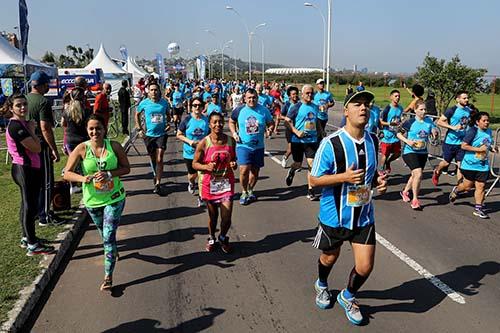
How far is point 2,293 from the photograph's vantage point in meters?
4.29

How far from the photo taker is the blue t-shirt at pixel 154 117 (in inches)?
331

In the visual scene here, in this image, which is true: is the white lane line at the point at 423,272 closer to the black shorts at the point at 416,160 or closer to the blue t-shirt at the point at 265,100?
the black shorts at the point at 416,160

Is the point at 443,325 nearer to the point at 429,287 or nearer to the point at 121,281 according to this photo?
the point at 429,287

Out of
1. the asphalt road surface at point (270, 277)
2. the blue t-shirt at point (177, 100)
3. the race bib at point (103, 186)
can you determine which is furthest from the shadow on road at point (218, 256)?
the blue t-shirt at point (177, 100)

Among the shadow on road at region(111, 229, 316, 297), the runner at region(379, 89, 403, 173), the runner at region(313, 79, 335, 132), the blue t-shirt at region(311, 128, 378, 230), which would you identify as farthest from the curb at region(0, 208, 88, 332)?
the runner at region(313, 79, 335, 132)

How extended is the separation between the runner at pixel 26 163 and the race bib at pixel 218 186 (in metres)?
1.95

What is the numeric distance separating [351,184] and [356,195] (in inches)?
4.3

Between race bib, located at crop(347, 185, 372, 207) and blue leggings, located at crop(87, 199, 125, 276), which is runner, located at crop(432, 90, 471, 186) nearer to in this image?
race bib, located at crop(347, 185, 372, 207)

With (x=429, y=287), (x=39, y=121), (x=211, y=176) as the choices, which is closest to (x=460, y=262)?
(x=429, y=287)

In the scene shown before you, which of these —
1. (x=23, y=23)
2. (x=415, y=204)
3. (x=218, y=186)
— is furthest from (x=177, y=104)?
(x=218, y=186)

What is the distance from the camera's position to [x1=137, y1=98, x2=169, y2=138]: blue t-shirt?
27.6 feet

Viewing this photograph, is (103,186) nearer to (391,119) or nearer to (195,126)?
(195,126)

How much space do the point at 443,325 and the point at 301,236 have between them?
2.49m

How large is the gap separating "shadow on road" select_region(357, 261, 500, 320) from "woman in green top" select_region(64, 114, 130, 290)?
2445 millimetres
